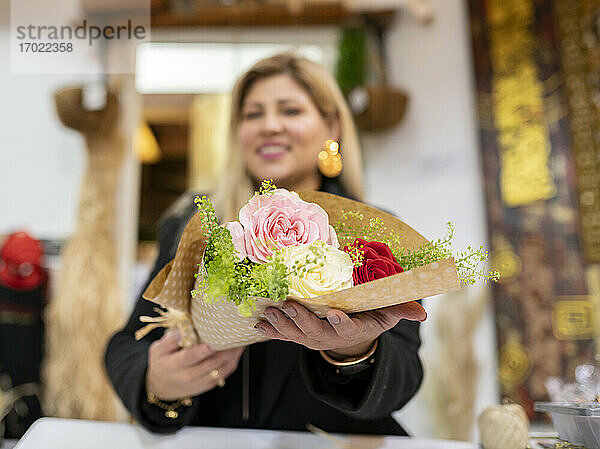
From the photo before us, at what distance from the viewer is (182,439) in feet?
2.67

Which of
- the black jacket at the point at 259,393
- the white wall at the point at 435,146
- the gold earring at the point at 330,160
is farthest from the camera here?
the white wall at the point at 435,146

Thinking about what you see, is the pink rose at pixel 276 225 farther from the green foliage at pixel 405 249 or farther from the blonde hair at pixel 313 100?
the blonde hair at pixel 313 100

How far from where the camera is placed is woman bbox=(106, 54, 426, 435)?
78 cm

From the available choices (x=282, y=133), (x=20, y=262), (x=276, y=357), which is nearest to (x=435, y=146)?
(x=282, y=133)

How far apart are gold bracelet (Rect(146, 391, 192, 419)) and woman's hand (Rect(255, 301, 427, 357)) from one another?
1.07 ft

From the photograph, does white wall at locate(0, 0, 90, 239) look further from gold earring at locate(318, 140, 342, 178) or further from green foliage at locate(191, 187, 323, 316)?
green foliage at locate(191, 187, 323, 316)

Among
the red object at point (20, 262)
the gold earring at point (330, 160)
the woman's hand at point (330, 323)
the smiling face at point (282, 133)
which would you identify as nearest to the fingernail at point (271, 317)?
the woman's hand at point (330, 323)

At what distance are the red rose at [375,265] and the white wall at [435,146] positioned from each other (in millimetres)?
973

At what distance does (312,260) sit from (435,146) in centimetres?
118

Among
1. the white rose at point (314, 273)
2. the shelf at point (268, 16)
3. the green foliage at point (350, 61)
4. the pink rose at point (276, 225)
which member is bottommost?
the white rose at point (314, 273)

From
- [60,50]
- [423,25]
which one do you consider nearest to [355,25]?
[423,25]

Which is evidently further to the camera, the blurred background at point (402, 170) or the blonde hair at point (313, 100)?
the blurred background at point (402, 170)

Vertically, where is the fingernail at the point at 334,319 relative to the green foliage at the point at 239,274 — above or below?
below

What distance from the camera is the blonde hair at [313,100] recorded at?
1025mm
